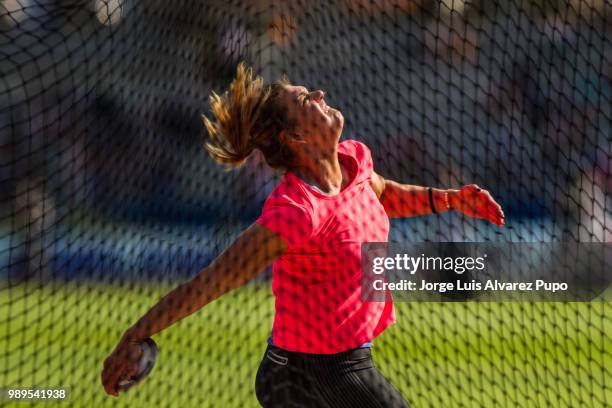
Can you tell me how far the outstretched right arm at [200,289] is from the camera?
253 centimetres

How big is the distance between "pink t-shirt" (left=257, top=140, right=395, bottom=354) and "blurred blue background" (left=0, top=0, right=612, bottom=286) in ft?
17.7

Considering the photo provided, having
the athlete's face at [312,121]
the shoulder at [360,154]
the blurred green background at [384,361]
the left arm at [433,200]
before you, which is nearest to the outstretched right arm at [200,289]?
the athlete's face at [312,121]

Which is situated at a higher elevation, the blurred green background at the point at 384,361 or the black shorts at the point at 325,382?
the blurred green background at the point at 384,361

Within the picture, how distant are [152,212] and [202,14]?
4010 millimetres

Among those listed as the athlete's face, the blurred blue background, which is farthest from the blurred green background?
the athlete's face

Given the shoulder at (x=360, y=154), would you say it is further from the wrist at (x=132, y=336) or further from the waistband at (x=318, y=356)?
the wrist at (x=132, y=336)

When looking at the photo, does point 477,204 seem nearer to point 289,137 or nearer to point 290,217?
point 289,137

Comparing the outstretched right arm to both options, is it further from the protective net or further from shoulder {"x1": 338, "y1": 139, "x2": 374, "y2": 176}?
the protective net

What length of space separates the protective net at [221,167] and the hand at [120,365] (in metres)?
3.44

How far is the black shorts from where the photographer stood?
8.84ft

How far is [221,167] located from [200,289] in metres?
6.61

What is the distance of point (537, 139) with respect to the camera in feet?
33.4

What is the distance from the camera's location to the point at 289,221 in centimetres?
261

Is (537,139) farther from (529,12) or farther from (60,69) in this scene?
(60,69)
